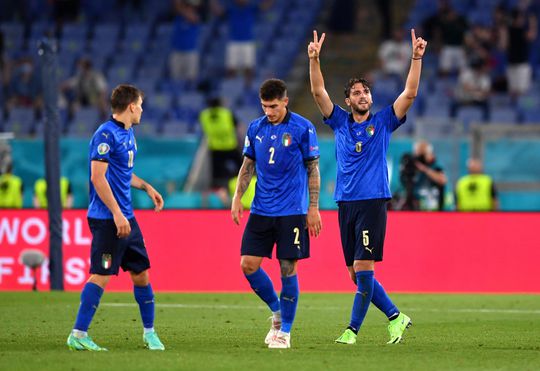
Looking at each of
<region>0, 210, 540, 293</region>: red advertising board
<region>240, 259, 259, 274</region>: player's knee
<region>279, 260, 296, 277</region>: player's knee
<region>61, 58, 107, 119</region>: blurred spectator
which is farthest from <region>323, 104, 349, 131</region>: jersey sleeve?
<region>61, 58, 107, 119</region>: blurred spectator

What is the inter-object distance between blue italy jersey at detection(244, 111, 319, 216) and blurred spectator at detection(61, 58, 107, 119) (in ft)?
51.5

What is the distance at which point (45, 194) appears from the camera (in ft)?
71.3

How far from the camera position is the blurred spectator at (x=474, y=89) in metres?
25.2

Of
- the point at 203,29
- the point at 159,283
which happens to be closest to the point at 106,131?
the point at 159,283

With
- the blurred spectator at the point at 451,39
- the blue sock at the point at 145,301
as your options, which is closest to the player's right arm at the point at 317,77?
the blue sock at the point at 145,301

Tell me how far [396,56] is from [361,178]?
51.6ft

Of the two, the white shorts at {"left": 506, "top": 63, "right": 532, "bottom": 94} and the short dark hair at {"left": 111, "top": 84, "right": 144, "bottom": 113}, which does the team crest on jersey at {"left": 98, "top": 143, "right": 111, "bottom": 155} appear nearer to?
the short dark hair at {"left": 111, "top": 84, "right": 144, "bottom": 113}

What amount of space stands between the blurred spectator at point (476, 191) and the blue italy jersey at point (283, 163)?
10.6m

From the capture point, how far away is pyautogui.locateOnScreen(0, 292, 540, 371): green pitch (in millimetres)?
9844

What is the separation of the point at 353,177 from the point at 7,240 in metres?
8.75

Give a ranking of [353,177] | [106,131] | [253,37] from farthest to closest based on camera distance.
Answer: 1. [253,37]
2. [353,177]
3. [106,131]

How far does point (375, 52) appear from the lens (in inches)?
1153

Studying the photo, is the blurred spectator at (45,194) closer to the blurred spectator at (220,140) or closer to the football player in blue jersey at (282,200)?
the blurred spectator at (220,140)

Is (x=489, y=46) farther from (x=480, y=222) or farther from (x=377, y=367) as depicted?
(x=377, y=367)
